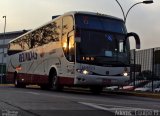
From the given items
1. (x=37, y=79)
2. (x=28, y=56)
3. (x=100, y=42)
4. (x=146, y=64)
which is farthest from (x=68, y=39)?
(x=28, y=56)

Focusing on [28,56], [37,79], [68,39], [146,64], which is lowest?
[37,79]

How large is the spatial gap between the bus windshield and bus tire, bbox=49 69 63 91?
274 cm

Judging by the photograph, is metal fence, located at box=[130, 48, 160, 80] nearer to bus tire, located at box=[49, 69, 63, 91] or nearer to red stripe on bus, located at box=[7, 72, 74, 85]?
bus tire, located at box=[49, 69, 63, 91]

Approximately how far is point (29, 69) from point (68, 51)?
7.94m

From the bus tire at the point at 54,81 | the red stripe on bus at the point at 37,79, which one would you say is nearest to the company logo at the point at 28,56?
the red stripe on bus at the point at 37,79

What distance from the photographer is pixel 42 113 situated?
1090cm

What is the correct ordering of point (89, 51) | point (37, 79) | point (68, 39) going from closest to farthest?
point (89, 51) → point (68, 39) → point (37, 79)

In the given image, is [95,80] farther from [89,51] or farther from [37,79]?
[37,79]

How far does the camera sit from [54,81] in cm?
2380

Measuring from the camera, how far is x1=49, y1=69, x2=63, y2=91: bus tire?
2332 cm

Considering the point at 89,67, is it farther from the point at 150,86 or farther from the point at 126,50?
the point at 150,86

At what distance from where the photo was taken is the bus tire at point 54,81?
2332cm

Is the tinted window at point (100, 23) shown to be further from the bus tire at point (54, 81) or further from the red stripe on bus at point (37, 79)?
the bus tire at point (54, 81)

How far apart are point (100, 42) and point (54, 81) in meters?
3.75
